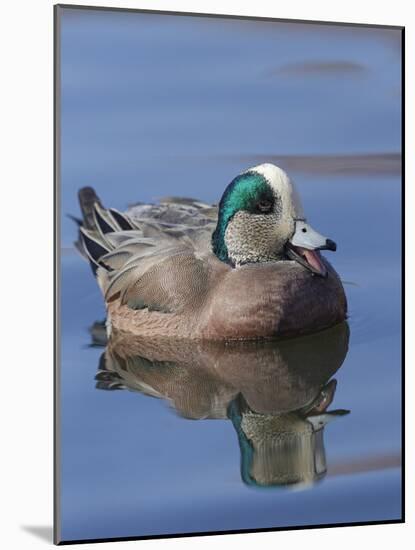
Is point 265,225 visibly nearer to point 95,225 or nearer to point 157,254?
point 157,254

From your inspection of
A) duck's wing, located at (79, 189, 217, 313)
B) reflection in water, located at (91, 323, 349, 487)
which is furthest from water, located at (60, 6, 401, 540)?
duck's wing, located at (79, 189, 217, 313)

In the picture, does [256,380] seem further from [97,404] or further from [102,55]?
[102,55]

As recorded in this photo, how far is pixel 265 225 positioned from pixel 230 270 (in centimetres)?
23

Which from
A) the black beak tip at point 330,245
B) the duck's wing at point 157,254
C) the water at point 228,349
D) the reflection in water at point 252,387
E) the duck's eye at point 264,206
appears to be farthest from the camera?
the duck's eye at point 264,206

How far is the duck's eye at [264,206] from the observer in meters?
6.68

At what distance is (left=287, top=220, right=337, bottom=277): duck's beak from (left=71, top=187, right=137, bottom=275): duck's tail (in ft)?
2.14

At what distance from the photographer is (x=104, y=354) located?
6.30 metres

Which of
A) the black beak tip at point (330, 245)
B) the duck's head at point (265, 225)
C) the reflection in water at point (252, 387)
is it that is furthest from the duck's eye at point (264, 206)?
the reflection in water at point (252, 387)

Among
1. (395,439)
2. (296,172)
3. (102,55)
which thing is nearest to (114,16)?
(102,55)

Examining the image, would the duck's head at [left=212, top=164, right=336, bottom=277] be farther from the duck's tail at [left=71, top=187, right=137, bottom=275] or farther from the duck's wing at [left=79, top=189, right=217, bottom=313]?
the duck's tail at [left=71, top=187, right=137, bottom=275]

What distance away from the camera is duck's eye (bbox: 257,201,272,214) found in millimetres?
6684

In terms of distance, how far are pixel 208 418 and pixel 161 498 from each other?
35 cm

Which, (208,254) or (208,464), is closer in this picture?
(208,464)

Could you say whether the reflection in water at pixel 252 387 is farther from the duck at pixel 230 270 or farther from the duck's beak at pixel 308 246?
the duck's beak at pixel 308 246
